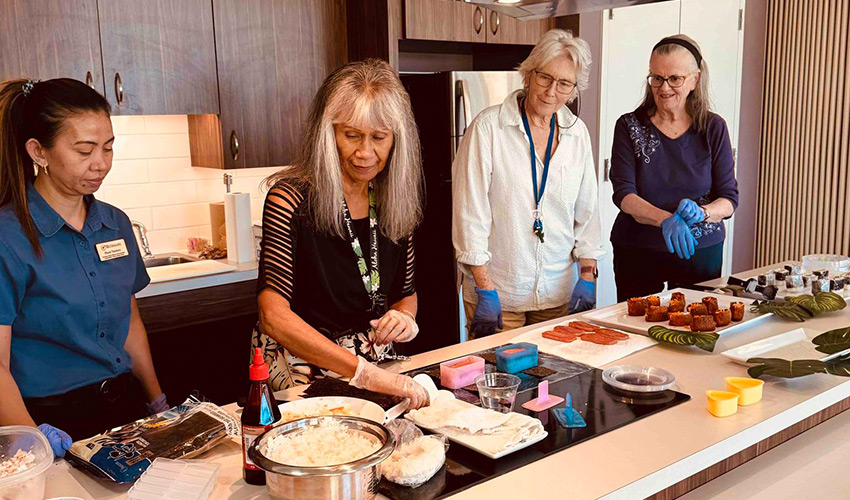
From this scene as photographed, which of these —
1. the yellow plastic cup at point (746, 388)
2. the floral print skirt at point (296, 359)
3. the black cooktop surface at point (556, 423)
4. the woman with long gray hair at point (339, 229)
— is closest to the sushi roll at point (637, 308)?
the black cooktop surface at point (556, 423)

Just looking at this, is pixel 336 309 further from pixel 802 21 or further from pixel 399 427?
pixel 802 21

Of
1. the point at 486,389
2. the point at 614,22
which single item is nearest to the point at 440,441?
the point at 486,389

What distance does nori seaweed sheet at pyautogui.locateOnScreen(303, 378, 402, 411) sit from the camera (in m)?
1.58

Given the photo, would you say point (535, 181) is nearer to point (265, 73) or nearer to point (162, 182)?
point (265, 73)

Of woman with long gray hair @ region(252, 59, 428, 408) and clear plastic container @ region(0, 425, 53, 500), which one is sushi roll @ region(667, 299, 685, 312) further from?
clear plastic container @ region(0, 425, 53, 500)

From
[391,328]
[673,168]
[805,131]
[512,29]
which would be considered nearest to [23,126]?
[391,328]

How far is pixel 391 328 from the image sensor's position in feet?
6.17

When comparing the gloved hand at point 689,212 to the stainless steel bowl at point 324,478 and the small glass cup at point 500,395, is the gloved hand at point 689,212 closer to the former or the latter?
the small glass cup at point 500,395

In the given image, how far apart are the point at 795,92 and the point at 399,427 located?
4.79 metres

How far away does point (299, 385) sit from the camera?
1.85 m

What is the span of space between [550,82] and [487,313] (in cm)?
84

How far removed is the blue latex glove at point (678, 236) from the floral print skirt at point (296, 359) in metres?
1.35

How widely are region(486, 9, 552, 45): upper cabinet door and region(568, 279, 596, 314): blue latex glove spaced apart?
5.96 feet

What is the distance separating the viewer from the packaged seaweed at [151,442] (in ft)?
4.41
